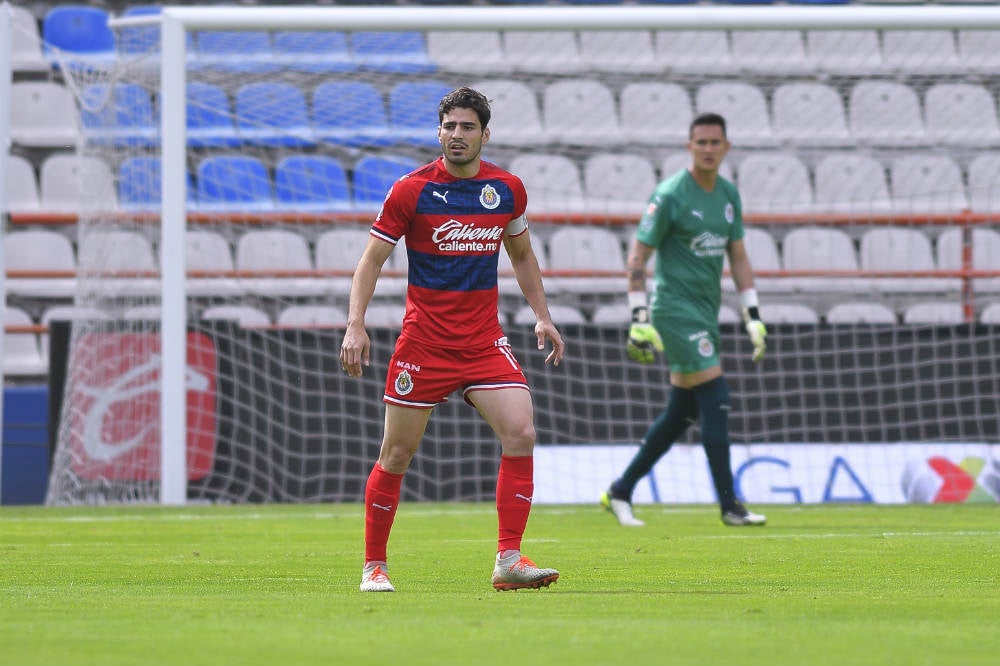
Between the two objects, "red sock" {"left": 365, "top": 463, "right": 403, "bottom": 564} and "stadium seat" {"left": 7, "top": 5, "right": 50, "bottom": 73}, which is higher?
"stadium seat" {"left": 7, "top": 5, "right": 50, "bottom": 73}

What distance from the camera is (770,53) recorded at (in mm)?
17266

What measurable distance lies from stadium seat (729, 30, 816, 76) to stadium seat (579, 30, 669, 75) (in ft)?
2.80

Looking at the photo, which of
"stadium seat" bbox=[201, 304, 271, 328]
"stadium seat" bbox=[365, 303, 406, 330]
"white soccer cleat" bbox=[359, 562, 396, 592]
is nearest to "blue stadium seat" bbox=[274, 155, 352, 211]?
"stadium seat" bbox=[365, 303, 406, 330]

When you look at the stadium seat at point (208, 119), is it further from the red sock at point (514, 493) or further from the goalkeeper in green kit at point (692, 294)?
the red sock at point (514, 493)

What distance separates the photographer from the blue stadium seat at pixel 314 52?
46.3ft

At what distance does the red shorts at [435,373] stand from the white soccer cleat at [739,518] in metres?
3.72

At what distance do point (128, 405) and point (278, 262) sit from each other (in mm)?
2446

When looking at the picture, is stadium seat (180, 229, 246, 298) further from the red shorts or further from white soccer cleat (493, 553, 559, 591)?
white soccer cleat (493, 553, 559, 591)

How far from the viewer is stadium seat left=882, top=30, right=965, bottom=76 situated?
14211 millimetres

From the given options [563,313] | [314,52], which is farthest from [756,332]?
[314,52]

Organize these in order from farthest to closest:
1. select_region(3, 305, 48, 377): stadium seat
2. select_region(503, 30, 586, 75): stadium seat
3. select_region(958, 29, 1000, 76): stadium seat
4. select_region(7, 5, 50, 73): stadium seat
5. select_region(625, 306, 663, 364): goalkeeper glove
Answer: select_region(7, 5, 50, 73): stadium seat
select_region(503, 30, 586, 75): stadium seat
select_region(3, 305, 48, 377): stadium seat
select_region(958, 29, 1000, 76): stadium seat
select_region(625, 306, 663, 364): goalkeeper glove

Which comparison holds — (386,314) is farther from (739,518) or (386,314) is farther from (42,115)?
(739,518)

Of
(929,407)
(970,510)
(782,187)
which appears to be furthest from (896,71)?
(970,510)

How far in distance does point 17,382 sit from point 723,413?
24.9ft
